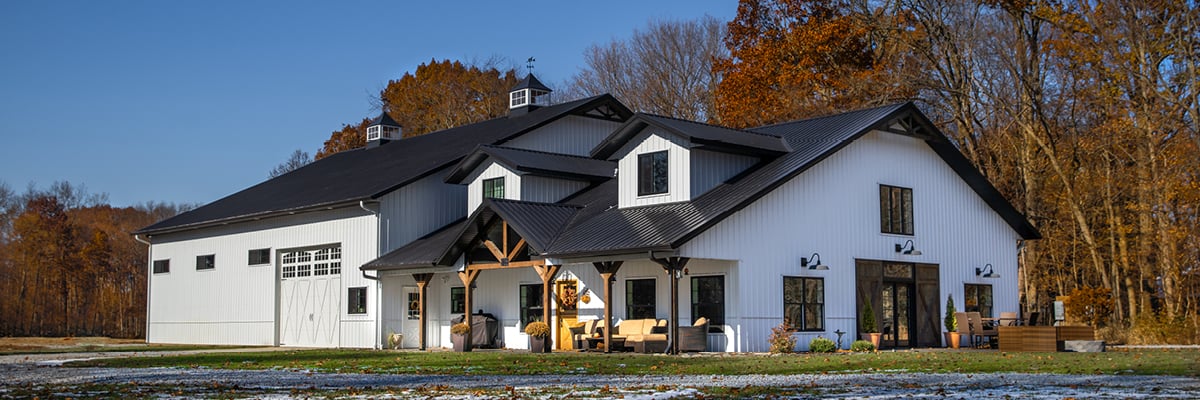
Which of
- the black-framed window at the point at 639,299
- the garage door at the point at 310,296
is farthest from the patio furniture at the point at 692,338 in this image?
the garage door at the point at 310,296

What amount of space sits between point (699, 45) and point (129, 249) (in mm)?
32259

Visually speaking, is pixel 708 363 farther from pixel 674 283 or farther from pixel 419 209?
pixel 419 209

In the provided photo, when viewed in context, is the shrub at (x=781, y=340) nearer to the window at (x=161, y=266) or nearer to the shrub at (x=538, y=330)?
the shrub at (x=538, y=330)

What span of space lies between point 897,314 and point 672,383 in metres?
14.0

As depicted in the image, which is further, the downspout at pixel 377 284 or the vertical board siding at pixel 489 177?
the downspout at pixel 377 284

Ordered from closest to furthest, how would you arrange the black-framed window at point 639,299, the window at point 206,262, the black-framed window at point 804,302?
the black-framed window at point 804,302 → the black-framed window at point 639,299 → the window at point 206,262

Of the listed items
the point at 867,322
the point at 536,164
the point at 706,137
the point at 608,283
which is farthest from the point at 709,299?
the point at 536,164

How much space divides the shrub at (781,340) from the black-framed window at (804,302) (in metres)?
0.53

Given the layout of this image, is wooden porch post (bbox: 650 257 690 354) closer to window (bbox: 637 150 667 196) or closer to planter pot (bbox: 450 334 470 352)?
window (bbox: 637 150 667 196)

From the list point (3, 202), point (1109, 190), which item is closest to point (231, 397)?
point (1109, 190)

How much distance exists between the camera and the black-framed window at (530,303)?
2805 cm

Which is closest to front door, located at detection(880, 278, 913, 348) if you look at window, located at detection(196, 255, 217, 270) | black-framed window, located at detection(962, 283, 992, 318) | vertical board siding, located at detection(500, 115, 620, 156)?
black-framed window, located at detection(962, 283, 992, 318)

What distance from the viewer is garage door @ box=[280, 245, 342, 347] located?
32.2m

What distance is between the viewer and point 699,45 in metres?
50.3
